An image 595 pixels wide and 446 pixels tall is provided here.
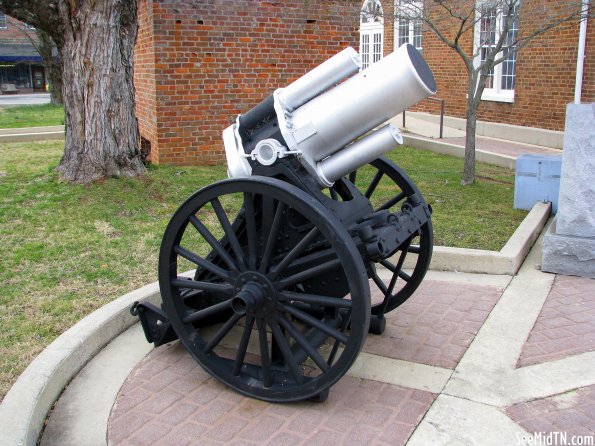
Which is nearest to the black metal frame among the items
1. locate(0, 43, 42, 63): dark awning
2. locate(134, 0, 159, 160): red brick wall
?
locate(134, 0, 159, 160): red brick wall

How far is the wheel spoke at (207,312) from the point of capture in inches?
135

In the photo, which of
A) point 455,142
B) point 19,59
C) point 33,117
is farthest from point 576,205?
point 19,59

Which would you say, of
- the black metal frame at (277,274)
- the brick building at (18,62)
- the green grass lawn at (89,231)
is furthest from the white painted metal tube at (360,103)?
the brick building at (18,62)

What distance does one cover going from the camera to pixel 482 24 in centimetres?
1342

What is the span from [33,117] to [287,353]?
1866cm

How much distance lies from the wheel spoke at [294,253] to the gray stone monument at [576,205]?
2.88 metres

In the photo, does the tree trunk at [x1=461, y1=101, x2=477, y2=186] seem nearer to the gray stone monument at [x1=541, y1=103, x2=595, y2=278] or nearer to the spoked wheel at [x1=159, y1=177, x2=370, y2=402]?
the gray stone monument at [x1=541, y1=103, x2=595, y2=278]

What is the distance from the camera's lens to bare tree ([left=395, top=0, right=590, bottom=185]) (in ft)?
26.7

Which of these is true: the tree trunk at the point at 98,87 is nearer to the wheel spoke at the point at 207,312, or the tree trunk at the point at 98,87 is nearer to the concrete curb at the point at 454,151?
the wheel spoke at the point at 207,312

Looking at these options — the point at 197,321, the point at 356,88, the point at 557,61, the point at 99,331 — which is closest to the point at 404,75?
the point at 356,88

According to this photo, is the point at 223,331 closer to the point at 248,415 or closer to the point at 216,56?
the point at 248,415

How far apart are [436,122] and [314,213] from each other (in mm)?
13400

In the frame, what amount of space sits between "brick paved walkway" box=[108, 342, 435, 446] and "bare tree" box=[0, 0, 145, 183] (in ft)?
14.7

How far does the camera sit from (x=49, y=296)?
4.62 meters
